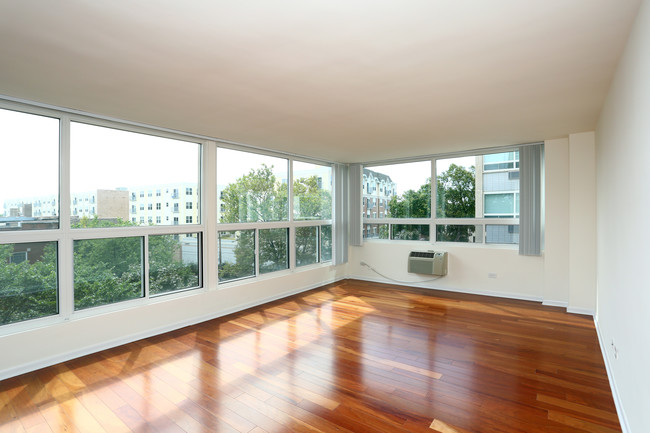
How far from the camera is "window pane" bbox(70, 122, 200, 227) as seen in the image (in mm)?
3492

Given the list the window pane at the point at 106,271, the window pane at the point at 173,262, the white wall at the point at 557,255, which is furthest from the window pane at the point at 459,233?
the window pane at the point at 106,271

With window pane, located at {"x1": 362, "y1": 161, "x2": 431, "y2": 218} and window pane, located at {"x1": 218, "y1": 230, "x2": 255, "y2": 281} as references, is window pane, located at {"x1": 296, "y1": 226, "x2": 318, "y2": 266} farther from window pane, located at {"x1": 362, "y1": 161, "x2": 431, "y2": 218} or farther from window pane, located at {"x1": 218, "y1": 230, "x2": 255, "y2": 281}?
window pane, located at {"x1": 362, "y1": 161, "x2": 431, "y2": 218}

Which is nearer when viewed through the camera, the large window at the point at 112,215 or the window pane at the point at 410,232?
the large window at the point at 112,215

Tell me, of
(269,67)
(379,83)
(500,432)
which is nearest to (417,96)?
(379,83)

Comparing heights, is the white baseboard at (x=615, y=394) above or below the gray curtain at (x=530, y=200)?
below

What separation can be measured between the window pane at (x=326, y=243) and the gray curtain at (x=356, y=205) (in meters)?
0.53

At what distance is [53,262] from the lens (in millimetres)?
3273

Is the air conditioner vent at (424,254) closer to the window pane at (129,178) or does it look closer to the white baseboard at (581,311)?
the white baseboard at (581,311)

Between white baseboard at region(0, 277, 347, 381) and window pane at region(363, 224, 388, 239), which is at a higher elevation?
window pane at region(363, 224, 388, 239)

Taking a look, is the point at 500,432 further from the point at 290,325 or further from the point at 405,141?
the point at 405,141

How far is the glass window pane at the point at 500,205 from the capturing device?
18.0 feet

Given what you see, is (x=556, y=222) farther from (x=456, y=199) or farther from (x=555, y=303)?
(x=456, y=199)

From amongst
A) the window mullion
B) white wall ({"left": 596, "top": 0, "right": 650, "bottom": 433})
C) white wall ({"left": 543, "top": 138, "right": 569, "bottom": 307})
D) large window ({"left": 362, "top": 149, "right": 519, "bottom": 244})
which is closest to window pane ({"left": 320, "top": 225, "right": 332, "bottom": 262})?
large window ({"left": 362, "top": 149, "right": 519, "bottom": 244})

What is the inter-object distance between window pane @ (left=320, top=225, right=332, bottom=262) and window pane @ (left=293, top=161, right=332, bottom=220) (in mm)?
235
